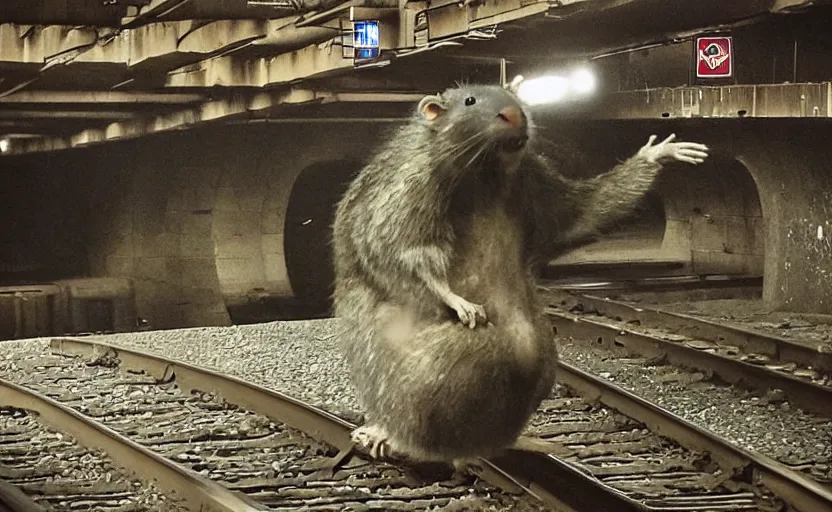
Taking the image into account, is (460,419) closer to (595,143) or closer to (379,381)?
(379,381)

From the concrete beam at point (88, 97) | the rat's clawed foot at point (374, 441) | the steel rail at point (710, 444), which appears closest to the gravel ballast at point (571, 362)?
the steel rail at point (710, 444)

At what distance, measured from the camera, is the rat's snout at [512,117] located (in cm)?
422

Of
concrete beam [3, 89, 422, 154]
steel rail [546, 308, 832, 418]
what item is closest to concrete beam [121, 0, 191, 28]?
concrete beam [3, 89, 422, 154]

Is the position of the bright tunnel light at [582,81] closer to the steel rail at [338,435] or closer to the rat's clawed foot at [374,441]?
the steel rail at [338,435]

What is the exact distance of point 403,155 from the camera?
15.2 ft

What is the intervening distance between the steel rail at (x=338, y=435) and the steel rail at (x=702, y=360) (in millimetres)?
2337

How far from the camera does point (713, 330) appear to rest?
10.0 metres

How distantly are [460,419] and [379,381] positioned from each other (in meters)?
0.45

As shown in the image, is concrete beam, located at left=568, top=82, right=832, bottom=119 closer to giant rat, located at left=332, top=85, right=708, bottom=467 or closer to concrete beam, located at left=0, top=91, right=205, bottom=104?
concrete beam, located at left=0, top=91, right=205, bottom=104

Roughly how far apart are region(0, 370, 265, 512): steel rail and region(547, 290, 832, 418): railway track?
3853 millimetres

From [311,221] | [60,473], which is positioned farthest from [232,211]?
[60,473]

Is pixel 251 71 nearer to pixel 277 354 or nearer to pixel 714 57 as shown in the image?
pixel 277 354

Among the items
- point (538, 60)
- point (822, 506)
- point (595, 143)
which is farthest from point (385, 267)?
point (595, 143)

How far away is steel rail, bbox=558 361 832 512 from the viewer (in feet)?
16.3
